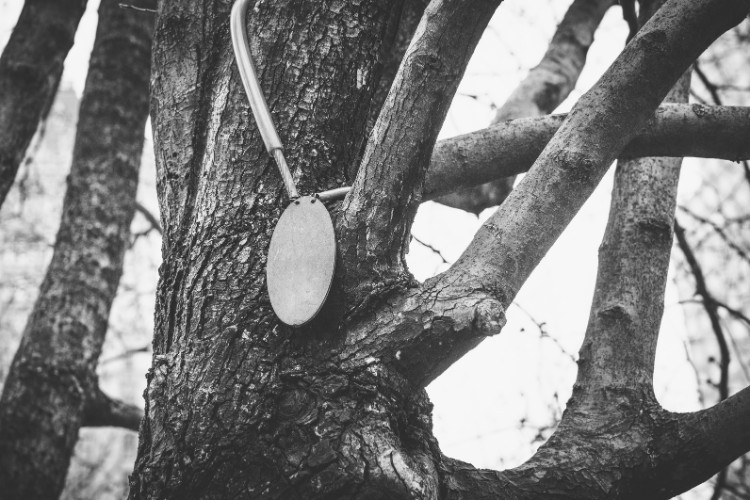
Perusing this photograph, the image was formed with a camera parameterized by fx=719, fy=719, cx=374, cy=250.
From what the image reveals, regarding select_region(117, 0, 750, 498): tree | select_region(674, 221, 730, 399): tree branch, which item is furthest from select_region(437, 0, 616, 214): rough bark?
select_region(117, 0, 750, 498): tree

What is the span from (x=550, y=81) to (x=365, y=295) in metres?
1.59

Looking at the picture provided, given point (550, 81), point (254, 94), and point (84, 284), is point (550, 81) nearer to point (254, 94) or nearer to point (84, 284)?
point (254, 94)

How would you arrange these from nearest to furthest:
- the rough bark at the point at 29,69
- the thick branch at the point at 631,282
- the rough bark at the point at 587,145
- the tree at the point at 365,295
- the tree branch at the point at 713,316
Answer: the tree at the point at 365,295
the rough bark at the point at 587,145
the thick branch at the point at 631,282
the tree branch at the point at 713,316
the rough bark at the point at 29,69

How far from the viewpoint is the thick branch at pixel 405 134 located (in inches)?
44.3

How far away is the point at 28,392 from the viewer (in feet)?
7.45

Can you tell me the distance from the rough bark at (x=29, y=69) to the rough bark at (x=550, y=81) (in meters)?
1.61

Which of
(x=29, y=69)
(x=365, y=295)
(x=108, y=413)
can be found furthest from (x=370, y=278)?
(x=29, y=69)

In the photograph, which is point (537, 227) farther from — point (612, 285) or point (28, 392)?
point (28, 392)

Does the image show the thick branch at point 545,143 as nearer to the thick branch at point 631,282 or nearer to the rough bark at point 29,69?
the thick branch at point 631,282

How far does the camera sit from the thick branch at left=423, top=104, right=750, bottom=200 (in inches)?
58.6

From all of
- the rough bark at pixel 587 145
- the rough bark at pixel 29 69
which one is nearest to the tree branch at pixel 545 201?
the rough bark at pixel 587 145

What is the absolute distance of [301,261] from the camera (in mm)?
1148

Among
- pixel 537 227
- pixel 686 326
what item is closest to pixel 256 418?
pixel 537 227

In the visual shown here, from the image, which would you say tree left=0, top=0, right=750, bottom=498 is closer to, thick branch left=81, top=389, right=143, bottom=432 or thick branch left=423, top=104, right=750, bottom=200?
thick branch left=423, top=104, right=750, bottom=200
